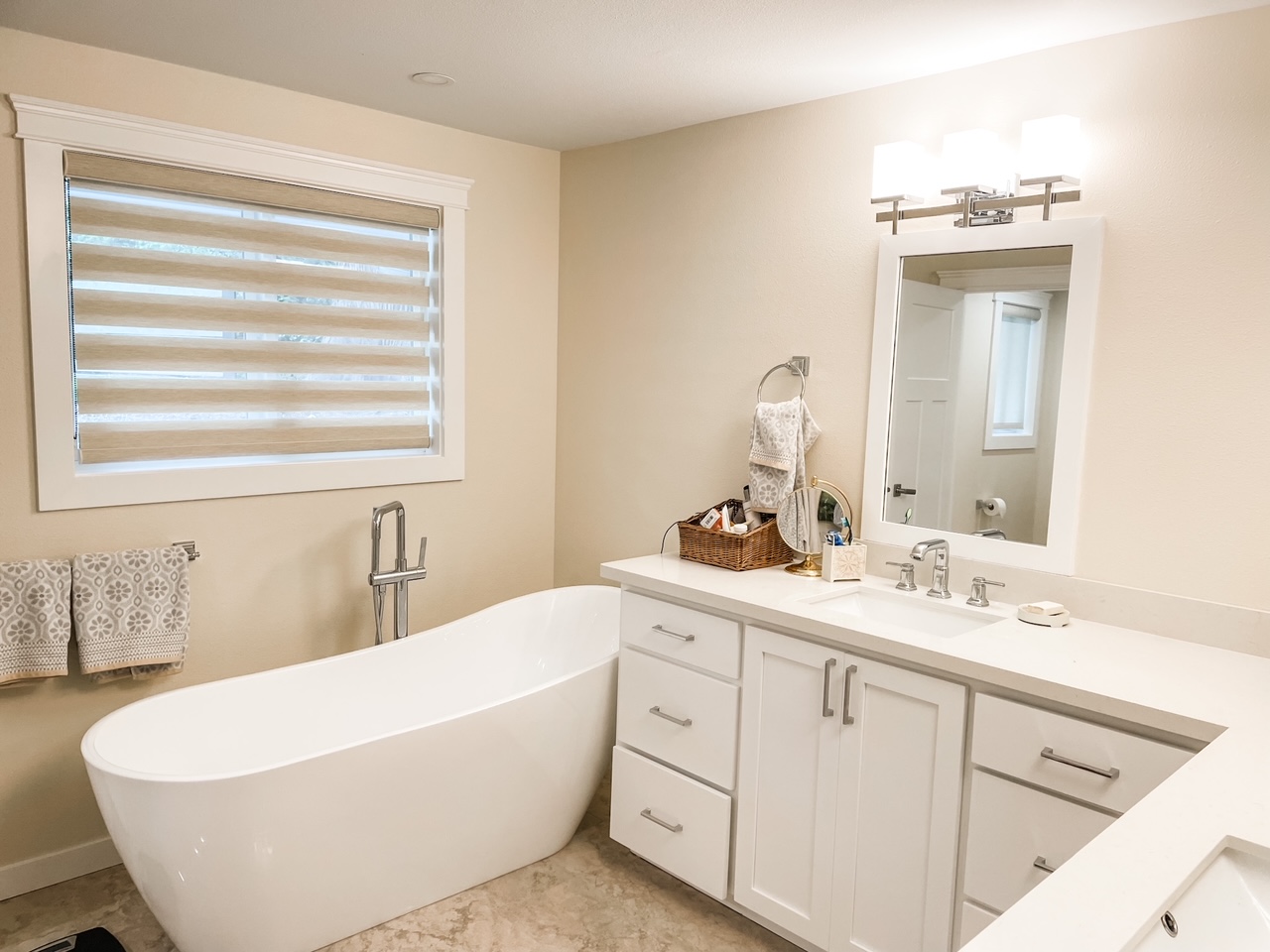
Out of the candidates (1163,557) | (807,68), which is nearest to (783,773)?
(1163,557)

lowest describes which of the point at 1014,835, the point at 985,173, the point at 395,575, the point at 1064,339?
the point at 1014,835

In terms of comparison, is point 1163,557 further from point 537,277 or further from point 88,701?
point 88,701

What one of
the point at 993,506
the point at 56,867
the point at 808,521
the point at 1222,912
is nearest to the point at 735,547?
the point at 808,521

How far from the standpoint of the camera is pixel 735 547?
8.89ft

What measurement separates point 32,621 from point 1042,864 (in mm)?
2573

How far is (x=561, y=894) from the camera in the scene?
2.63 metres

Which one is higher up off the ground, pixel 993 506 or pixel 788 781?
pixel 993 506

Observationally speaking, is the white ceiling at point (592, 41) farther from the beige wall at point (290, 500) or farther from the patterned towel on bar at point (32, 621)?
the patterned towel on bar at point (32, 621)

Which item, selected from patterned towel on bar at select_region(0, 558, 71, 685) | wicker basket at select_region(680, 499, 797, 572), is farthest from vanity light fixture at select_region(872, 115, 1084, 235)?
patterned towel on bar at select_region(0, 558, 71, 685)

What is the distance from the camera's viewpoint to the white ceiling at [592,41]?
6.86ft

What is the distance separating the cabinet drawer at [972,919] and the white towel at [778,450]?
1199 mm

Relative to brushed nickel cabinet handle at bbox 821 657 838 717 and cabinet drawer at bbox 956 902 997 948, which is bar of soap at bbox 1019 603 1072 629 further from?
cabinet drawer at bbox 956 902 997 948

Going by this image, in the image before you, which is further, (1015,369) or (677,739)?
(677,739)

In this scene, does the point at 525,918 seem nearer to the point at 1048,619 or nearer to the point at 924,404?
the point at 1048,619
